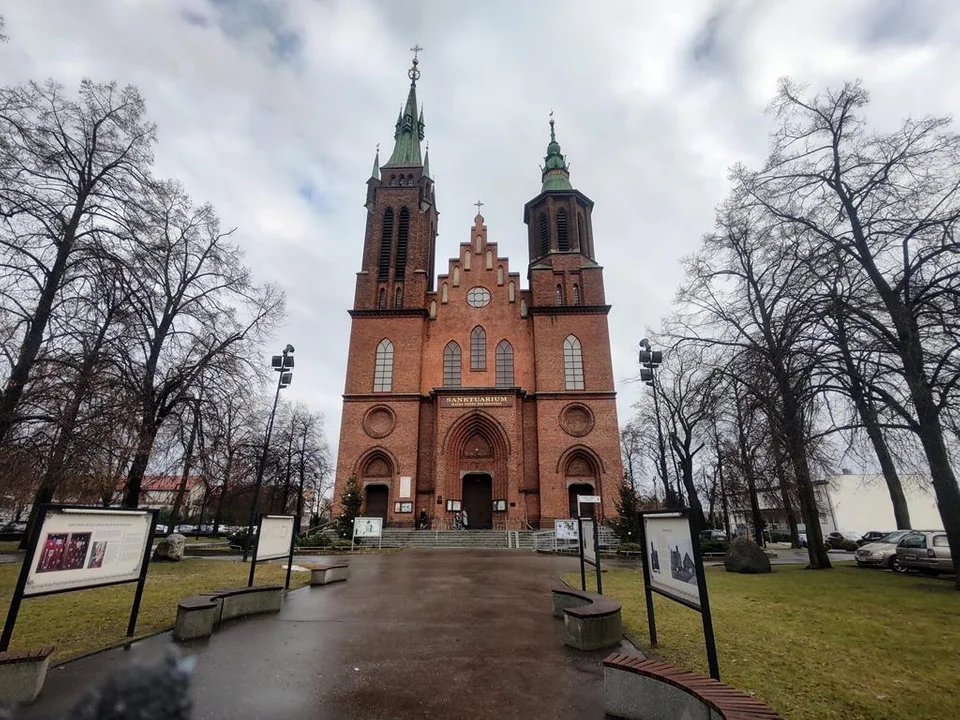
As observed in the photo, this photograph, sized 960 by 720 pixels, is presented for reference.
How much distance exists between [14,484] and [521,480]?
2181 cm

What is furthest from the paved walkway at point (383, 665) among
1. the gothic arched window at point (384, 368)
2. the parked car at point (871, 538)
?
the parked car at point (871, 538)

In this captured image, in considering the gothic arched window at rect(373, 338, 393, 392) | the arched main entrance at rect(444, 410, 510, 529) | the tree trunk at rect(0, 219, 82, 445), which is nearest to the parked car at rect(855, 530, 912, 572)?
the arched main entrance at rect(444, 410, 510, 529)

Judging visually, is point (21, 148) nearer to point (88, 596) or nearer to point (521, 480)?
point (88, 596)

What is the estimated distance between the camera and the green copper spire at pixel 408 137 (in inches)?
1510

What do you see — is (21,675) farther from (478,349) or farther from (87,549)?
(478,349)

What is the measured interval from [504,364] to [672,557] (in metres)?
26.2

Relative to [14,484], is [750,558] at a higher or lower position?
lower

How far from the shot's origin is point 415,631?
621 centimetres

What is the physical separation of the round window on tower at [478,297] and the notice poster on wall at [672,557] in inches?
1088

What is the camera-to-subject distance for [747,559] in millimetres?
14117

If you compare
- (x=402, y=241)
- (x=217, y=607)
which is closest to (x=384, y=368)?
(x=402, y=241)

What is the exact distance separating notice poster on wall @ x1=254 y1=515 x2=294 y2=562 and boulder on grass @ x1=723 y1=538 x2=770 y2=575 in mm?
12591

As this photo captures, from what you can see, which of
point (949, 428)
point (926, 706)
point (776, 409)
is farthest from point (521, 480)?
point (926, 706)

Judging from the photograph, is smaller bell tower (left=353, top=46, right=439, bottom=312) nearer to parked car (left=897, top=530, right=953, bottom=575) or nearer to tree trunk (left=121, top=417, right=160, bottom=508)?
tree trunk (left=121, top=417, right=160, bottom=508)
